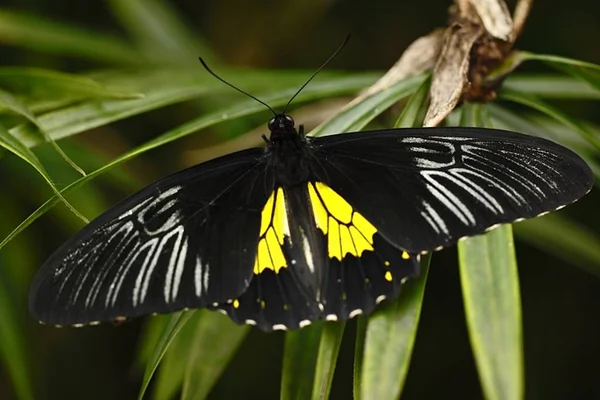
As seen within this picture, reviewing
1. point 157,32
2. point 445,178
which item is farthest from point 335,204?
point 157,32

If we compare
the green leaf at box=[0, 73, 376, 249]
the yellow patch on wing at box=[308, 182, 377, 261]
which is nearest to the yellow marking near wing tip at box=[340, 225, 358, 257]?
the yellow patch on wing at box=[308, 182, 377, 261]

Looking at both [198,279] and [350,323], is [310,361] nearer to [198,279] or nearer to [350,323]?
[198,279]

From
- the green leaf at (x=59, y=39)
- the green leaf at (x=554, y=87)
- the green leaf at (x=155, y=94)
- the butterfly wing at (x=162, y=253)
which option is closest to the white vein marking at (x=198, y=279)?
the butterfly wing at (x=162, y=253)

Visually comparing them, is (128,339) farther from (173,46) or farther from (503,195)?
(503,195)

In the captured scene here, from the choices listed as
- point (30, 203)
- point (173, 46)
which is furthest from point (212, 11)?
point (30, 203)

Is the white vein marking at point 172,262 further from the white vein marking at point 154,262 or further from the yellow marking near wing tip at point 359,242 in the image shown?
the yellow marking near wing tip at point 359,242

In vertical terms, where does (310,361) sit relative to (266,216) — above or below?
below
